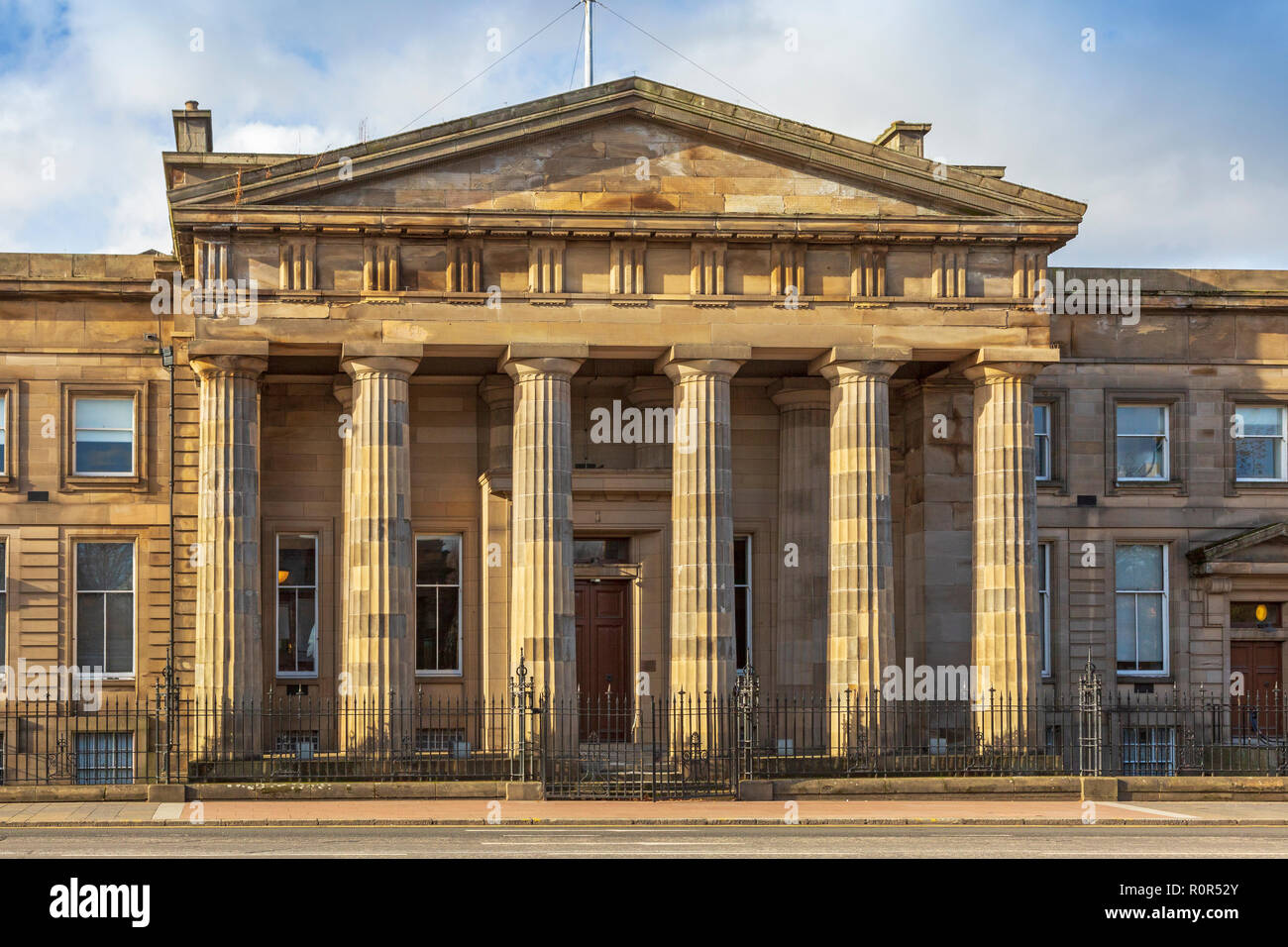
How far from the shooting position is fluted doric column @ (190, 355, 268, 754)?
99.2 ft

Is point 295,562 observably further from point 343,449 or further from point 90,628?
point 90,628

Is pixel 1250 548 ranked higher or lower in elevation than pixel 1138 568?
higher

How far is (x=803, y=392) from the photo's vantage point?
35.2 meters

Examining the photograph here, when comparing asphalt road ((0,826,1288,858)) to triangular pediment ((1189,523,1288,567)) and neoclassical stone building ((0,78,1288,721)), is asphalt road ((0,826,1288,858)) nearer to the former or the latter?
neoclassical stone building ((0,78,1288,721))

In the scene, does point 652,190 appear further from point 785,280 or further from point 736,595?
point 736,595

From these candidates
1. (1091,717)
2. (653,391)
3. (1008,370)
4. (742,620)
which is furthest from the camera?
(742,620)

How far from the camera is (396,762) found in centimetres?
2967

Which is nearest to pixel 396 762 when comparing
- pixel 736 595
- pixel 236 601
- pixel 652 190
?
pixel 236 601

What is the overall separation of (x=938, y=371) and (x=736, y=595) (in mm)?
6267

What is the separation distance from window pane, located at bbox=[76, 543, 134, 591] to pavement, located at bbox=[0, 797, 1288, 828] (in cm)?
999

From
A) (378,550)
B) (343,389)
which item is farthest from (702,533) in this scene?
(343,389)

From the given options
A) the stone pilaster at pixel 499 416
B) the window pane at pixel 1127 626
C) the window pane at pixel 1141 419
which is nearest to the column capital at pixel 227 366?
the stone pilaster at pixel 499 416

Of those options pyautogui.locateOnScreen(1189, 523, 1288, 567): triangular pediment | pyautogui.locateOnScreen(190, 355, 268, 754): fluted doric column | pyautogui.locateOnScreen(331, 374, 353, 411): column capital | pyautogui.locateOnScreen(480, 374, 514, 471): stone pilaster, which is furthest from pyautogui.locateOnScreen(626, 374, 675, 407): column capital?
pyautogui.locateOnScreen(1189, 523, 1288, 567): triangular pediment

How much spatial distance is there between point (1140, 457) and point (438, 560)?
15704 millimetres
